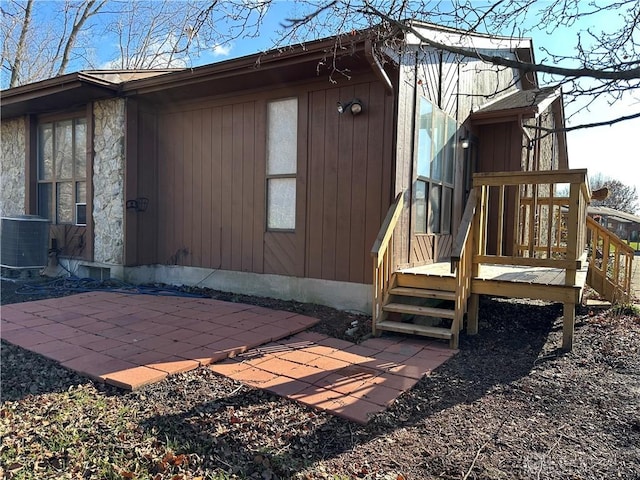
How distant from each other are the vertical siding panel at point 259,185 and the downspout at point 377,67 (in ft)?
5.92

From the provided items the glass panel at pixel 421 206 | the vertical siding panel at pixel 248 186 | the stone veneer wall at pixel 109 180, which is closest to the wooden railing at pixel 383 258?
the glass panel at pixel 421 206

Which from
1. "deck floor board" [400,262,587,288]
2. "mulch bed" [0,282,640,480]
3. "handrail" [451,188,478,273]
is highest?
"handrail" [451,188,478,273]

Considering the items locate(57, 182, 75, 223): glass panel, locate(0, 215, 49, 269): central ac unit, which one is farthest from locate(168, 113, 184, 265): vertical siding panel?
locate(0, 215, 49, 269): central ac unit

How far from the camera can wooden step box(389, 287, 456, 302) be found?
4.13 metres

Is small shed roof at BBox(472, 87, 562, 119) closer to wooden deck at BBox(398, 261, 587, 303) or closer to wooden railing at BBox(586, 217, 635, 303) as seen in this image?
wooden railing at BBox(586, 217, 635, 303)

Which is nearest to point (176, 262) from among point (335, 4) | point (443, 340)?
point (443, 340)

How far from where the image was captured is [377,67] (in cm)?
412

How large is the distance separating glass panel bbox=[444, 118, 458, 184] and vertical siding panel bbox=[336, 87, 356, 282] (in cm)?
182

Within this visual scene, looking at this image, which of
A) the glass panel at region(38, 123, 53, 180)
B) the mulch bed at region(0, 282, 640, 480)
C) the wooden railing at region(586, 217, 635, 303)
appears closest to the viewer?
the mulch bed at region(0, 282, 640, 480)

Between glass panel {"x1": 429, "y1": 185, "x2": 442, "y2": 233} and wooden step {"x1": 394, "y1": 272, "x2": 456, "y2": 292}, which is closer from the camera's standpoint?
wooden step {"x1": 394, "y1": 272, "x2": 456, "y2": 292}

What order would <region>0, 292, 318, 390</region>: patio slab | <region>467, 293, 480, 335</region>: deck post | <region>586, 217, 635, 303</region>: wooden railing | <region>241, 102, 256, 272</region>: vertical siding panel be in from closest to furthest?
<region>0, 292, 318, 390</region>: patio slab → <region>467, 293, 480, 335</region>: deck post → <region>586, 217, 635, 303</region>: wooden railing → <region>241, 102, 256, 272</region>: vertical siding panel

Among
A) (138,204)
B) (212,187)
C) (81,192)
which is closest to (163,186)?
(138,204)

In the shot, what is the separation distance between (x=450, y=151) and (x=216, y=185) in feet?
11.1

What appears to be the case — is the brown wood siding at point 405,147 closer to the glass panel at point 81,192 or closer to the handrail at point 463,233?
the handrail at point 463,233
